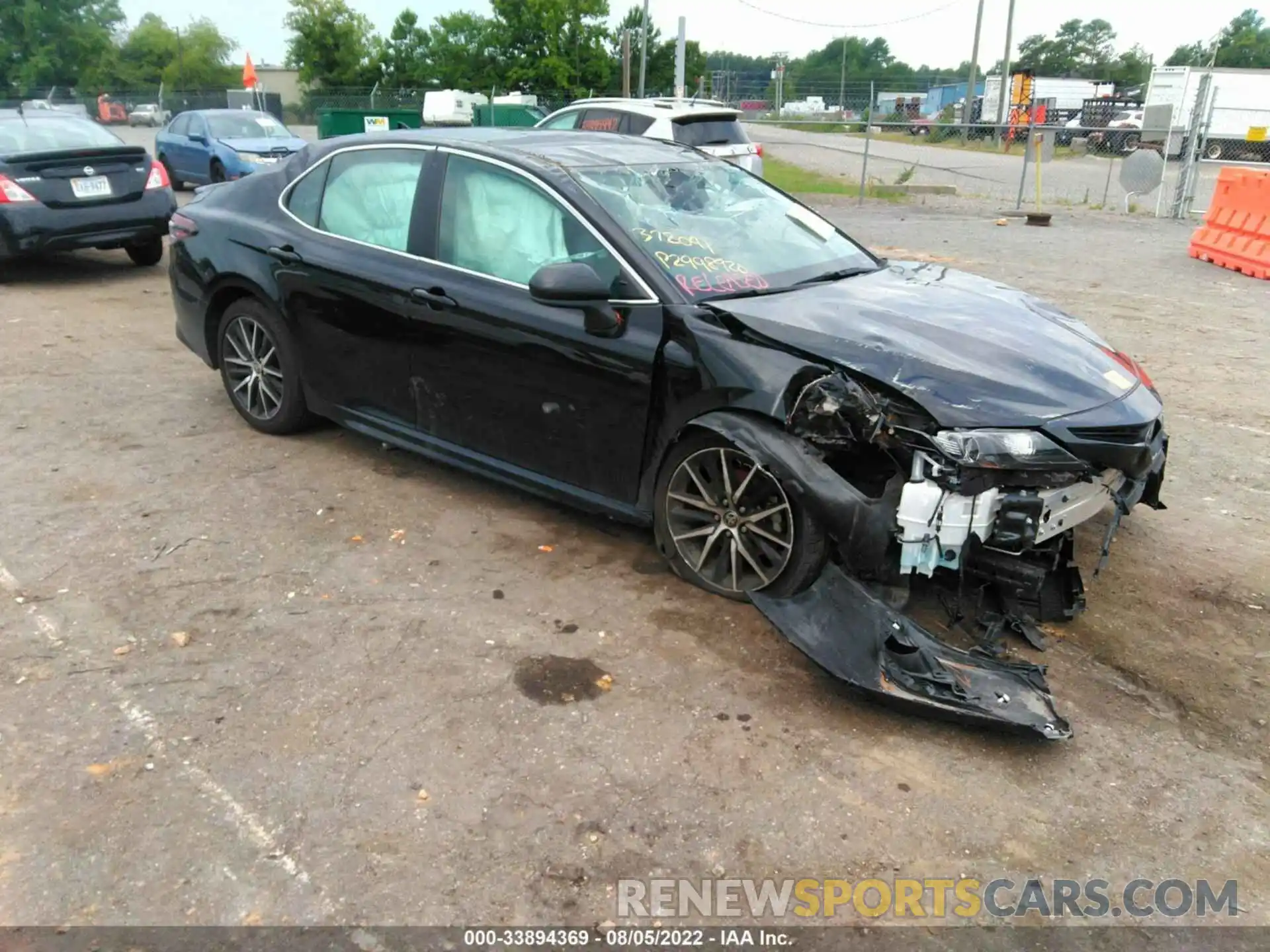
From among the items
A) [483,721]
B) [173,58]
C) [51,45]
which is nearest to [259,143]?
[483,721]

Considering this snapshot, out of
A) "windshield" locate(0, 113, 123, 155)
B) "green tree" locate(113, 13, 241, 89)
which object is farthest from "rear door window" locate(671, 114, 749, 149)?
"green tree" locate(113, 13, 241, 89)

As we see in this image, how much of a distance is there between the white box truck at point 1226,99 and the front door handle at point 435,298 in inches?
1229

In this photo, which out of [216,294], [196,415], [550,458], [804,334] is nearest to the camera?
[804,334]

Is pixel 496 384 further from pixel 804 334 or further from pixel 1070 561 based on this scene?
pixel 1070 561

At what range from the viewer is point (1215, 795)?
295 centimetres

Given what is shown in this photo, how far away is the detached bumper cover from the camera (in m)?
3.14

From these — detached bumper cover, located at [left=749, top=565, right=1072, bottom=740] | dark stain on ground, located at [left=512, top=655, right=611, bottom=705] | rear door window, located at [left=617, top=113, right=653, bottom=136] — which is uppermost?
rear door window, located at [left=617, top=113, right=653, bottom=136]

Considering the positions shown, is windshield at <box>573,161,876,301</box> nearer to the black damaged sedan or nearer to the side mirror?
the black damaged sedan

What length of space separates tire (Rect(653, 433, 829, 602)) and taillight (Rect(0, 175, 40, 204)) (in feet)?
26.0

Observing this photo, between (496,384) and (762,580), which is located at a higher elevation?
(496,384)

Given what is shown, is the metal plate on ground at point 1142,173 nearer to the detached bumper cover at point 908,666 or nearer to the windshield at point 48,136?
the windshield at point 48,136

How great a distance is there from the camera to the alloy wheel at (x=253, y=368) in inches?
215

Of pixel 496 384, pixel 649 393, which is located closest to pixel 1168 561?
pixel 649 393

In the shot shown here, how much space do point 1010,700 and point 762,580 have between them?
100 cm
